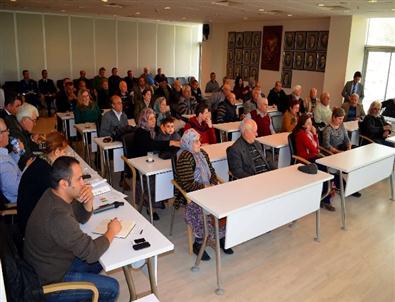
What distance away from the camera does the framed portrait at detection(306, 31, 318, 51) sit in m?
10.7

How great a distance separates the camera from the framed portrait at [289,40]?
11.4 m

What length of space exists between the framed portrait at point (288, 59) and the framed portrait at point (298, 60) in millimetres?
126

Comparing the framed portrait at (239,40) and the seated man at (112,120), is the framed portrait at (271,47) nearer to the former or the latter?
the framed portrait at (239,40)

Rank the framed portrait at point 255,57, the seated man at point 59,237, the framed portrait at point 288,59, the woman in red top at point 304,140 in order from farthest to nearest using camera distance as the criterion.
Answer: the framed portrait at point 255,57 < the framed portrait at point 288,59 < the woman in red top at point 304,140 < the seated man at point 59,237

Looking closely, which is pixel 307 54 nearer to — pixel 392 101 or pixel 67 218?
pixel 392 101

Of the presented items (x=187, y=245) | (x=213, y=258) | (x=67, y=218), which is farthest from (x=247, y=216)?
(x=67, y=218)

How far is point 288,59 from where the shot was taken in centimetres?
1166

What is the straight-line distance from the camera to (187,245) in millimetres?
4020

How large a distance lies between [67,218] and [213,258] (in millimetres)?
1996

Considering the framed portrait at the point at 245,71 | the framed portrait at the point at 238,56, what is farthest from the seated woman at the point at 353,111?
the framed portrait at the point at 238,56

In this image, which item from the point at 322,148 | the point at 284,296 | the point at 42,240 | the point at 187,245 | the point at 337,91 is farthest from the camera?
the point at 337,91

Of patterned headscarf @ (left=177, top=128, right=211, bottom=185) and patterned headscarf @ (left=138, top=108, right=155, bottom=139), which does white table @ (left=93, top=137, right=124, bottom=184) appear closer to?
patterned headscarf @ (left=138, top=108, right=155, bottom=139)

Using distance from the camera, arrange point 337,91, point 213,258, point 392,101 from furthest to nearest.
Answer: point 337,91 < point 392,101 < point 213,258

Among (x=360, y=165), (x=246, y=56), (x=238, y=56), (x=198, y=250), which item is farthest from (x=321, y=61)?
(x=198, y=250)
